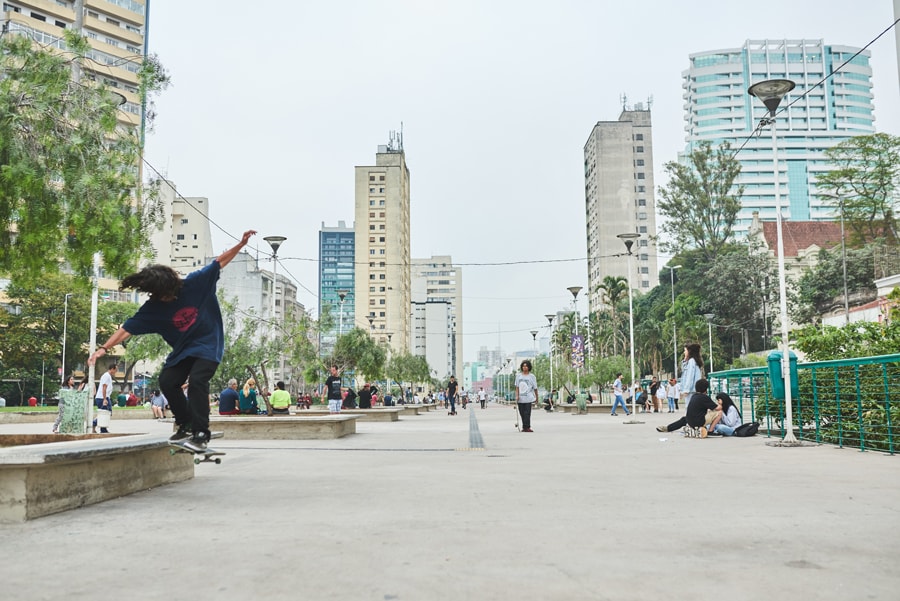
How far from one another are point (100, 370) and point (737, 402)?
6666 centimetres

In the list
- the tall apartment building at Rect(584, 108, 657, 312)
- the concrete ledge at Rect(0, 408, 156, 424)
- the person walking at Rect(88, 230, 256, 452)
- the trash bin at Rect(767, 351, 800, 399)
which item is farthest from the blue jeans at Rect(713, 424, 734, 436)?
the tall apartment building at Rect(584, 108, 657, 312)

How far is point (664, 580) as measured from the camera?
366 cm

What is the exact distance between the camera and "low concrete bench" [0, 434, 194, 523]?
5367mm

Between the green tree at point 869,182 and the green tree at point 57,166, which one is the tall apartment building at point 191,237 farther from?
the green tree at point 57,166

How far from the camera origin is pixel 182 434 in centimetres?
686

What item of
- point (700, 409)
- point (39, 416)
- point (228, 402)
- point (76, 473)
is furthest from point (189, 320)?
→ point (39, 416)

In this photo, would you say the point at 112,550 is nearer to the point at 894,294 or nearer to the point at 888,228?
the point at 894,294

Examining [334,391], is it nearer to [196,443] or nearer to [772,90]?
[772,90]

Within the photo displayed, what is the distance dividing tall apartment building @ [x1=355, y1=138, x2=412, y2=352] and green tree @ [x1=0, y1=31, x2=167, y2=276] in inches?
5040

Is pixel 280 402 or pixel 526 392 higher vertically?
pixel 526 392

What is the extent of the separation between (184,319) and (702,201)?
214 ft

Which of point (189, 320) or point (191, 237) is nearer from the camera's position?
point (189, 320)

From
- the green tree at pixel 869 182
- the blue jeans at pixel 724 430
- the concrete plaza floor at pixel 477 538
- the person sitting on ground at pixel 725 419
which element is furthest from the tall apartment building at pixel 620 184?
the concrete plaza floor at pixel 477 538

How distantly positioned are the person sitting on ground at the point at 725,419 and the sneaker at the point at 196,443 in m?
12.1
